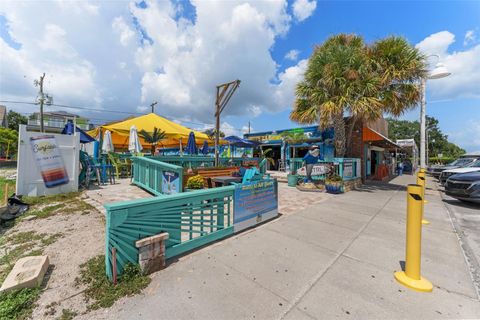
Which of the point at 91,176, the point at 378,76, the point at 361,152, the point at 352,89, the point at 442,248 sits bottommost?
the point at 442,248

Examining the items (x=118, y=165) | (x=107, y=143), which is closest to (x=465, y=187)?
(x=107, y=143)

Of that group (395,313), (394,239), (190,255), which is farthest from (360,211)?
(190,255)

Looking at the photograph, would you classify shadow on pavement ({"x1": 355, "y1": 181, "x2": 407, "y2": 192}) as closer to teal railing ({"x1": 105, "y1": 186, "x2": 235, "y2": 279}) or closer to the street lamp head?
the street lamp head

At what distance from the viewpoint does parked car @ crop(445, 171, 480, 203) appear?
21.9 ft

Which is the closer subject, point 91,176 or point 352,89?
point 91,176

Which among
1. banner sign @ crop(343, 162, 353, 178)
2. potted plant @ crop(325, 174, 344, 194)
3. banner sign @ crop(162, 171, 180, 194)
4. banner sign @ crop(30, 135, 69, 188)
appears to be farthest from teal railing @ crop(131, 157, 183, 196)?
banner sign @ crop(343, 162, 353, 178)

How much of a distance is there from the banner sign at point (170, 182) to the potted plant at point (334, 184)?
20.0ft

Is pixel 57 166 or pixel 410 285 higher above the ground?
pixel 57 166

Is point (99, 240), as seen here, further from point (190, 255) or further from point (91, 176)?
point (91, 176)

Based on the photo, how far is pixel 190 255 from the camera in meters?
3.04

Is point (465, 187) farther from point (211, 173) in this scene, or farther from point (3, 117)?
point (3, 117)

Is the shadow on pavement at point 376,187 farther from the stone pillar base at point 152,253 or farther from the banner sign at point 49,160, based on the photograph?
the banner sign at point 49,160

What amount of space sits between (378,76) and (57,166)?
12977mm

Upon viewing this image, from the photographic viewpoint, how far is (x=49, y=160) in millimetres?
6320
